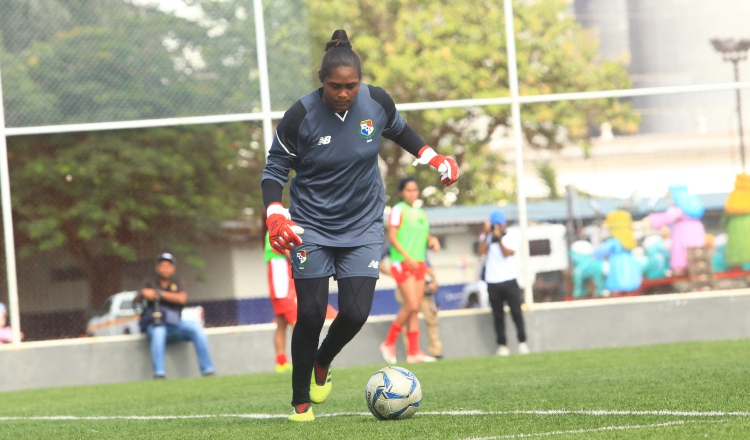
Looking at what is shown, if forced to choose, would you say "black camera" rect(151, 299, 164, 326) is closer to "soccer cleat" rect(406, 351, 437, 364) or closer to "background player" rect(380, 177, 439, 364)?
"background player" rect(380, 177, 439, 364)

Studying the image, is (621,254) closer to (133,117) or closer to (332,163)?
(133,117)

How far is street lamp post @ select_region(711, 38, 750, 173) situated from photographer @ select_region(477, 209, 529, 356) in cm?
305

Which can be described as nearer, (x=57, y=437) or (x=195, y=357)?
(x=57, y=437)

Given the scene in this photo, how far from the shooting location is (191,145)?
1226 centimetres

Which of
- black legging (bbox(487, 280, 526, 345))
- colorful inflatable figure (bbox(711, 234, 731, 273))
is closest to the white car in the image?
black legging (bbox(487, 280, 526, 345))

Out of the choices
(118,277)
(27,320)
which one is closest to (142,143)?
(118,277)

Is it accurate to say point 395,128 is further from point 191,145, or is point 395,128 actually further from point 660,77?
A: point 660,77

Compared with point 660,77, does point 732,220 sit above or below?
below

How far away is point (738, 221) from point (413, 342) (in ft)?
13.7

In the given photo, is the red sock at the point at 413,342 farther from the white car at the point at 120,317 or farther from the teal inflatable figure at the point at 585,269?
the white car at the point at 120,317

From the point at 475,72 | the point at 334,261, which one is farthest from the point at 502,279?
the point at 334,261

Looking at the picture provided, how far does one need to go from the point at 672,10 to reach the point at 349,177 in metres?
8.44

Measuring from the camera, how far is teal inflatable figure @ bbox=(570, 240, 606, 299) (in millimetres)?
12320

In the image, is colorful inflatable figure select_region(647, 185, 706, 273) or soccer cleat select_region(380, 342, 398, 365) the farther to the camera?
colorful inflatable figure select_region(647, 185, 706, 273)
